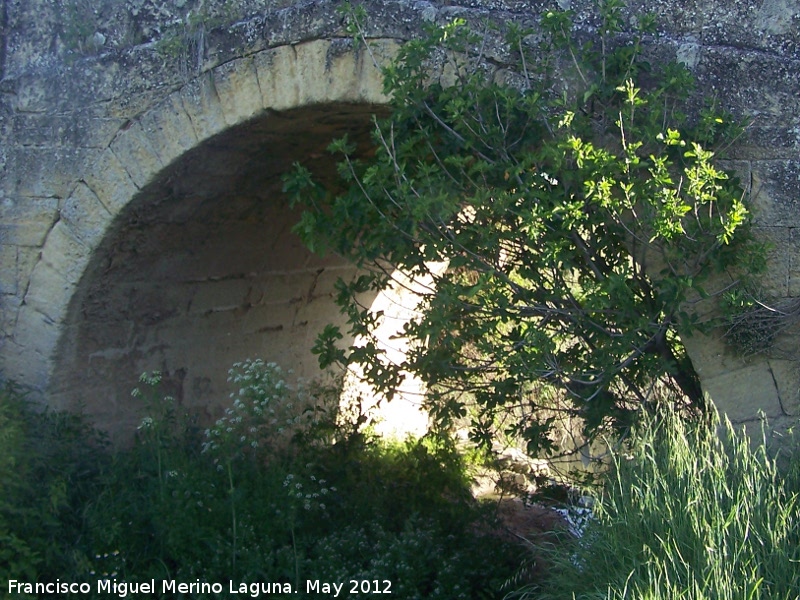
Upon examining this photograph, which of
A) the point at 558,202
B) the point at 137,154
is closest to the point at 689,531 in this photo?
the point at 558,202

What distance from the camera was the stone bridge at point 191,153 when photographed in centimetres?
343

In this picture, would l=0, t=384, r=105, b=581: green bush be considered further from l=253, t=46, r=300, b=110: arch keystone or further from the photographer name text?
l=253, t=46, r=300, b=110: arch keystone

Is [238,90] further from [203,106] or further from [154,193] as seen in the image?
[154,193]

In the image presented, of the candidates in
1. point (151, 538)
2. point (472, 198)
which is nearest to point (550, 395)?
point (472, 198)

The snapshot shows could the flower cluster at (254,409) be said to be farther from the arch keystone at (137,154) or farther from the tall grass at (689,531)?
the tall grass at (689,531)

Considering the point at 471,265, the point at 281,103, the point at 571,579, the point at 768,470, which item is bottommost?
the point at 571,579

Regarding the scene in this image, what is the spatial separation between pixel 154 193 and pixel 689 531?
3.08 meters

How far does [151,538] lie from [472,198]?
2182 millimetres

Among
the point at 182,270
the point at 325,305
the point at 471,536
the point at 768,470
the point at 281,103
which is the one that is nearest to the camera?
the point at 768,470

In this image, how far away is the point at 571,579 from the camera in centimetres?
A: 306

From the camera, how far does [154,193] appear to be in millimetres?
4695

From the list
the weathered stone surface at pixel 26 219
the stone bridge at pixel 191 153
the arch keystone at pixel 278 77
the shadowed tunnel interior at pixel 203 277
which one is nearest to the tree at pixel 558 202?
the stone bridge at pixel 191 153

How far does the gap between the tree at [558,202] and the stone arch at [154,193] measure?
1.74 ft

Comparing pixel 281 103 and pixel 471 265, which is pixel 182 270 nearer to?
pixel 281 103
